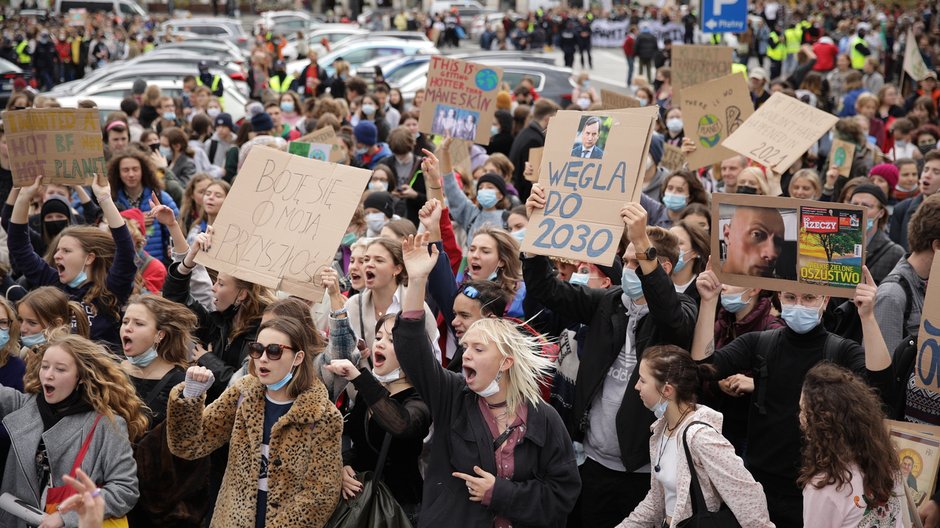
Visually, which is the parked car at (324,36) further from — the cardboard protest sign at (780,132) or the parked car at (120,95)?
the cardboard protest sign at (780,132)

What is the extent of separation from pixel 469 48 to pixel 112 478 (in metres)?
40.7

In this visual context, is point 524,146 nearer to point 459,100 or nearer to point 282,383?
point 459,100

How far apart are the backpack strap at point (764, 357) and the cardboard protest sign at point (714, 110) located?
14.4 ft

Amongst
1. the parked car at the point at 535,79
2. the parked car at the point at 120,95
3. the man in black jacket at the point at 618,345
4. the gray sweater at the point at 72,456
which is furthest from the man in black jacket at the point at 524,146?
the parked car at the point at 535,79

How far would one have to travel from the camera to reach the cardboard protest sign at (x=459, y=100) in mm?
9750

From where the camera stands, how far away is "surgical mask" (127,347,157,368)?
17.0ft

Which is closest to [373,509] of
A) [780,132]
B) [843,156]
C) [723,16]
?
[780,132]

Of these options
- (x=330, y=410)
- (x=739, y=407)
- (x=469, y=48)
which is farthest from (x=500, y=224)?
(x=469, y=48)

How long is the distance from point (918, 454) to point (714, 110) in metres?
5.28

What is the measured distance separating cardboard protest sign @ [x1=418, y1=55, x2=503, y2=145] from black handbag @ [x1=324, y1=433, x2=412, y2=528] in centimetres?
533

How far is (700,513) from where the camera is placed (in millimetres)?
4348

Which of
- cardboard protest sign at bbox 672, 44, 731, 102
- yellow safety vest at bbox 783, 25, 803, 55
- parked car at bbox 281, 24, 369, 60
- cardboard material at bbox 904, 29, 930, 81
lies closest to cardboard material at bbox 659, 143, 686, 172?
cardboard protest sign at bbox 672, 44, 731, 102

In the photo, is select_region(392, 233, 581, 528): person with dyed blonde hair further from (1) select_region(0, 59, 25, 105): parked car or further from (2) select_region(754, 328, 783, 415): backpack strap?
(1) select_region(0, 59, 25, 105): parked car

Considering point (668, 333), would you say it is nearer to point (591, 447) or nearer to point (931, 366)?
point (591, 447)
